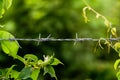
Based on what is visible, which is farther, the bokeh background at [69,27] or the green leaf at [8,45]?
the bokeh background at [69,27]

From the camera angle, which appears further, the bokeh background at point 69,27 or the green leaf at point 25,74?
the bokeh background at point 69,27

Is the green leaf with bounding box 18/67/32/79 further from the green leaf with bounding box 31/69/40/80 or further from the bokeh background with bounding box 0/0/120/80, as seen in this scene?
the bokeh background with bounding box 0/0/120/80

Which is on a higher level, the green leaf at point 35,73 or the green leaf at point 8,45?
the green leaf at point 8,45

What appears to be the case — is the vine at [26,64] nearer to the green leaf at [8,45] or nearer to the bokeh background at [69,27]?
the green leaf at [8,45]

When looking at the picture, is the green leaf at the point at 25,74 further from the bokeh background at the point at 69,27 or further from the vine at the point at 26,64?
the bokeh background at the point at 69,27

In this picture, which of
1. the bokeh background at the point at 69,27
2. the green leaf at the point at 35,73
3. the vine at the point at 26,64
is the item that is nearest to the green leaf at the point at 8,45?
the vine at the point at 26,64

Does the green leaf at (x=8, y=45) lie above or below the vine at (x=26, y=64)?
above

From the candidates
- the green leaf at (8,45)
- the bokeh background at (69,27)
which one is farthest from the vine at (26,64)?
the bokeh background at (69,27)

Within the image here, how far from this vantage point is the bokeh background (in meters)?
4.29

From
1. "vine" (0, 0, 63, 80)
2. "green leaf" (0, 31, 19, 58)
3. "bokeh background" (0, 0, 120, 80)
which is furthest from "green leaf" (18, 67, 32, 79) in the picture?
"bokeh background" (0, 0, 120, 80)

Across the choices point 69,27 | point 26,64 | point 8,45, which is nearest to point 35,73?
point 26,64

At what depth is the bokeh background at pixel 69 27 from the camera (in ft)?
14.1

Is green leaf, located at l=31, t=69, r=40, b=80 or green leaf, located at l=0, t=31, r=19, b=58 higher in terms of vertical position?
green leaf, located at l=0, t=31, r=19, b=58

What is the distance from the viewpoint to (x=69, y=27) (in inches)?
173
